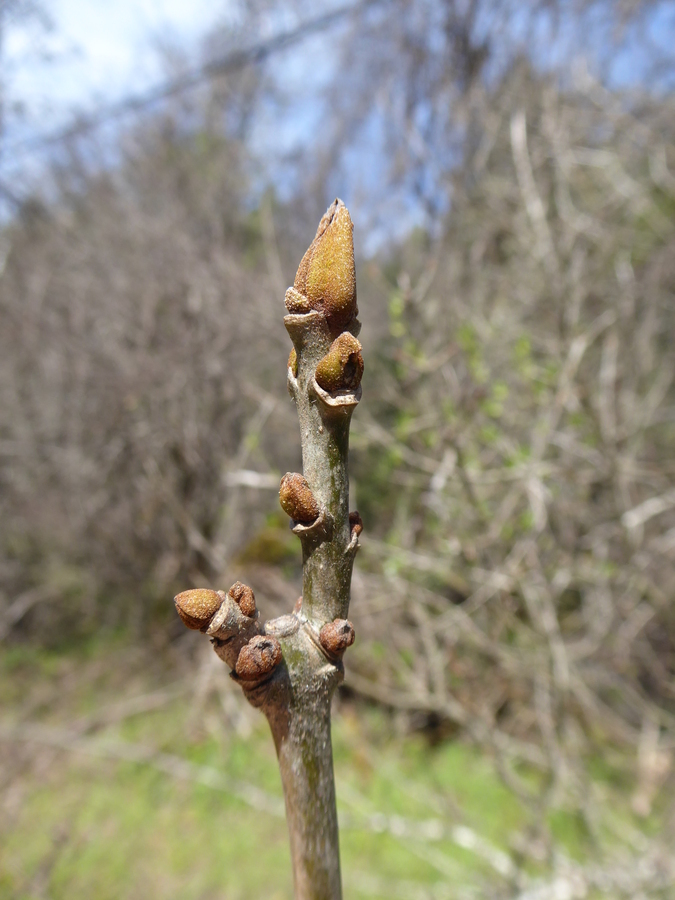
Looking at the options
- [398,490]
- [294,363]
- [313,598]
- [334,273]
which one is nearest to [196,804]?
[398,490]

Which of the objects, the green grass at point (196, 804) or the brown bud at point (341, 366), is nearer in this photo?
the brown bud at point (341, 366)

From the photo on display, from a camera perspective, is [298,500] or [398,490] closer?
[298,500]

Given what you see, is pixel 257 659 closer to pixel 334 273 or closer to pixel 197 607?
pixel 197 607

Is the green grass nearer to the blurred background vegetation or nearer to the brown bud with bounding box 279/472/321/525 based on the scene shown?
the blurred background vegetation

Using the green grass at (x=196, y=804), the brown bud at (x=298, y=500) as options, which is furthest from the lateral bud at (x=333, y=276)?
the green grass at (x=196, y=804)

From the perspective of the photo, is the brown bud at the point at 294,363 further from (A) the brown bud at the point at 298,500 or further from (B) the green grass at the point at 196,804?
(B) the green grass at the point at 196,804

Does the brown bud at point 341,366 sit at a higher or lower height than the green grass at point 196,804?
higher

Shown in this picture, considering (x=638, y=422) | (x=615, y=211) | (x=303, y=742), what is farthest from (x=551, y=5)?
(x=303, y=742)
